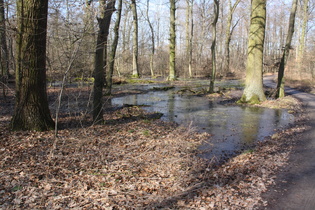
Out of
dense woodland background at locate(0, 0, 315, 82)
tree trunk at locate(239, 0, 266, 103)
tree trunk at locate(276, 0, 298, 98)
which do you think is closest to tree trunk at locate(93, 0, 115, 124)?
dense woodland background at locate(0, 0, 315, 82)

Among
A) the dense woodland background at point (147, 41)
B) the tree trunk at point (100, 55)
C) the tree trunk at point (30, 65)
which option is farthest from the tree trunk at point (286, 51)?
the tree trunk at point (30, 65)

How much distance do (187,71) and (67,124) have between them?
33.1m

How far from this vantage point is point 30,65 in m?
7.20

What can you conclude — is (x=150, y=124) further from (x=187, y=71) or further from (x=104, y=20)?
(x=187, y=71)

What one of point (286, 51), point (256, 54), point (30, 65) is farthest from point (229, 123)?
point (286, 51)

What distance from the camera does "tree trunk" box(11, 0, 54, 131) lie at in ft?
23.2

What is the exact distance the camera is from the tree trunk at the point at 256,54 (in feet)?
50.7

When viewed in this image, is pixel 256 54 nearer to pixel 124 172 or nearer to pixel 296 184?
pixel 296 184

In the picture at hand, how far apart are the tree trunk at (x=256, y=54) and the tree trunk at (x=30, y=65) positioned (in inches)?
479

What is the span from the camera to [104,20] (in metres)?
8.55

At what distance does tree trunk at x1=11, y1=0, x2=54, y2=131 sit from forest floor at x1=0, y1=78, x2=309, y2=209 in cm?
47

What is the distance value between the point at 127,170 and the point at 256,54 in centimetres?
1284

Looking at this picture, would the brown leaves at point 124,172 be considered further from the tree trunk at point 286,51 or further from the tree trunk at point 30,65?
the tree trunk at point 286,51

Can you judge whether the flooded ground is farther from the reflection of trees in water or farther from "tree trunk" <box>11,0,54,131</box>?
"tree trunk" <box>11,0,54,131</box>
